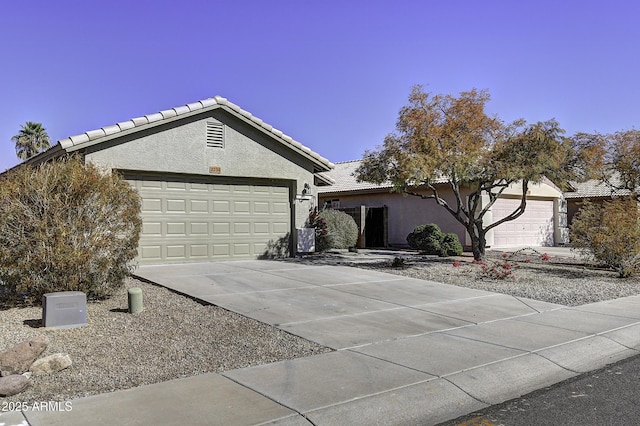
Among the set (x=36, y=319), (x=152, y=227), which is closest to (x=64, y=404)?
(x=36, y=319)

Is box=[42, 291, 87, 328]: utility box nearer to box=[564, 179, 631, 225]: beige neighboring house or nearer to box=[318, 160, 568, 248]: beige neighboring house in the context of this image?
box=[318, 160, 568, 248]: beige neighboring house

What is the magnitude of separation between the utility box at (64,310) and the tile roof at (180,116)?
6.47 m

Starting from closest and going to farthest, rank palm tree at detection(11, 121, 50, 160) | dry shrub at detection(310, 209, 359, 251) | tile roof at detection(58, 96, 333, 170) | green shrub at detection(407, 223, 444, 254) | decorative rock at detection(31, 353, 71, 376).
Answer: decorative rock at detection(31, 353, 71, 376), tile roof at detection(58, 96, 333, 170), dry shrub at detection(310, 209, 359, 251), green shrub at detection(407, 223, 444, 254), palm tree at detection(11, 121, 50, 160)

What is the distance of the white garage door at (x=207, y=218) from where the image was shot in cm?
1489

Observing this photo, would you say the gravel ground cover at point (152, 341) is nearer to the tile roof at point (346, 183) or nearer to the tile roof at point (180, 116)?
the tile roof at point (180, 116)

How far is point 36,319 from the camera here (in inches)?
314

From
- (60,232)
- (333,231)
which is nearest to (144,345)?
(60,232)

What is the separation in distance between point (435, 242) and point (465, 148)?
6.32 m

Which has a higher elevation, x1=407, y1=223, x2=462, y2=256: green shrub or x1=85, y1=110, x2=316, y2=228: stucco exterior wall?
x1=85, y1=110, x2=316, y2=228: stucco exterior wall

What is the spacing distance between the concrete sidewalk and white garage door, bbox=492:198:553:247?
13450 millimetres

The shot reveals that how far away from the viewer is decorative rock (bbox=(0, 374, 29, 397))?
5.00 m

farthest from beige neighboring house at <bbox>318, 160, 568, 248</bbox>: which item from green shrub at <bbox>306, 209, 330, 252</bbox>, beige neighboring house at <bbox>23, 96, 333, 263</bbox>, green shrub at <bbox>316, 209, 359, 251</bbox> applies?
beige neighboring house at <bbox>23, 96, 333, 263</bbox>

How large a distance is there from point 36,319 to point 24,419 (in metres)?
3.86

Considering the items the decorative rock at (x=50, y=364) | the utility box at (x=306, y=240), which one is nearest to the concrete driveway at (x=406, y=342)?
the decorative rock at (x=50, y=364)
